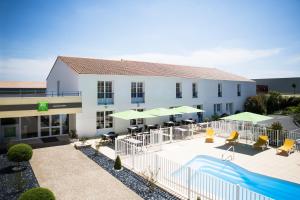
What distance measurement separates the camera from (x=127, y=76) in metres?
23.7

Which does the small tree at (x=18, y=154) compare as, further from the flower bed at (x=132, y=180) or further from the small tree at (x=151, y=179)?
the small tree at (x=151, y=179)

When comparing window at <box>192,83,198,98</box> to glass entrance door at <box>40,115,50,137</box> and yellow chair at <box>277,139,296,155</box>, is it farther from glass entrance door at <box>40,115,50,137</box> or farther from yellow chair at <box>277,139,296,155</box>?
glass entrance door at <box>40,115,50,137</box>

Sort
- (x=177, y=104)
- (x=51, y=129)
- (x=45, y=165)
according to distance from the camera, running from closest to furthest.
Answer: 1. (x=45, y=165)
2. (x=51, y=129)
3. (x=177, y=104)

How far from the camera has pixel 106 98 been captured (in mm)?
22219

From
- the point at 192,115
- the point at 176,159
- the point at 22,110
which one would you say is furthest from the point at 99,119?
the point at 192,115

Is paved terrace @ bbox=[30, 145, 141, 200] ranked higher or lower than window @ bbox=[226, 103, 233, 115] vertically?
lower

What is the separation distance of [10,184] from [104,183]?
4540 mm

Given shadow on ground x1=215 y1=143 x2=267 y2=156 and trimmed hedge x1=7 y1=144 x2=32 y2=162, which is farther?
shadow on ground x1=215 y1=143 x2=267 y2=156

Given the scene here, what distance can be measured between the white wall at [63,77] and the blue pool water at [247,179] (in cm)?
1352

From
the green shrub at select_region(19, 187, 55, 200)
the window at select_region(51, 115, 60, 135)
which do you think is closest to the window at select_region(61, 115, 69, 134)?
the window at select_region(51, 115, 60, 135)

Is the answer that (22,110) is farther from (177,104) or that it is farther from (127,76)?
(177,104)

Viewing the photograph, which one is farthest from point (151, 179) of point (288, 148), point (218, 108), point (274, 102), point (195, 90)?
point (274, 102)

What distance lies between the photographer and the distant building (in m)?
56.8

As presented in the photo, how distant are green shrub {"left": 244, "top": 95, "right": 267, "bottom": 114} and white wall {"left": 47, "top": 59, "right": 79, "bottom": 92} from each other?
28940mm
